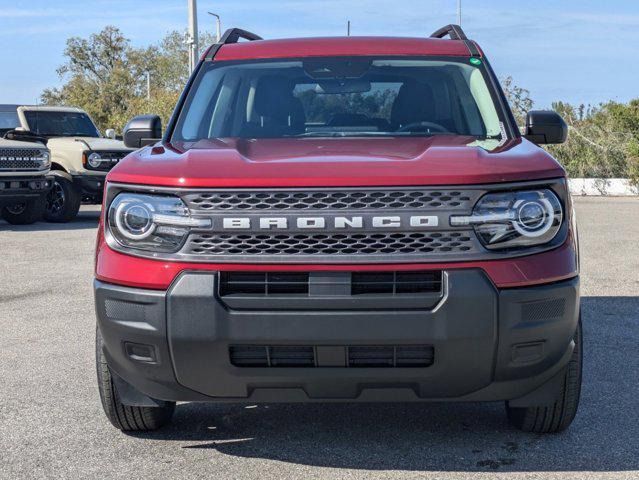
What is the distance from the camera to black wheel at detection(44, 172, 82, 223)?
57.5ft

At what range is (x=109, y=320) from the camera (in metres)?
4.16

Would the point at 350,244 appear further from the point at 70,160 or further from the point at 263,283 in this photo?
the point at 70,160

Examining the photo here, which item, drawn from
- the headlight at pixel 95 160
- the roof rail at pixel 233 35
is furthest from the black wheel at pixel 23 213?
the roof rail at pixel 233 35

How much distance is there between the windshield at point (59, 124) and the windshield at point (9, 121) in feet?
0.63

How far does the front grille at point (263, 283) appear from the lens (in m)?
3.96

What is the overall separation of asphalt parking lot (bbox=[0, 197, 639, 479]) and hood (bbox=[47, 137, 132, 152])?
35.4 feet

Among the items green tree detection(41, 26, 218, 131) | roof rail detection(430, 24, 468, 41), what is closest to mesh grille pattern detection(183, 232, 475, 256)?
roof rail detection(430, 24, 468, 41)

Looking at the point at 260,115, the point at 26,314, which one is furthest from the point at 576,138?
the point at 260,115

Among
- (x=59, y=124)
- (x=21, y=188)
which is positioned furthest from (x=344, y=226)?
(x=59, y=124)

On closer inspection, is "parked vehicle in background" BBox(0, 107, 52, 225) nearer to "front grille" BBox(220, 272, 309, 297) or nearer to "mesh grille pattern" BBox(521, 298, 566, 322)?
"front grille" BBox(220, 272, 309, 297)

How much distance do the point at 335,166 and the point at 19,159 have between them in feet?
43.3

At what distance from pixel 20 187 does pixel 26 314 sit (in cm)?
842

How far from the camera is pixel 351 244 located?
156 inches

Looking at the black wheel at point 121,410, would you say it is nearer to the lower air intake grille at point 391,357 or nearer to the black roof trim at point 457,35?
the lower air intake grille at point 391,357
